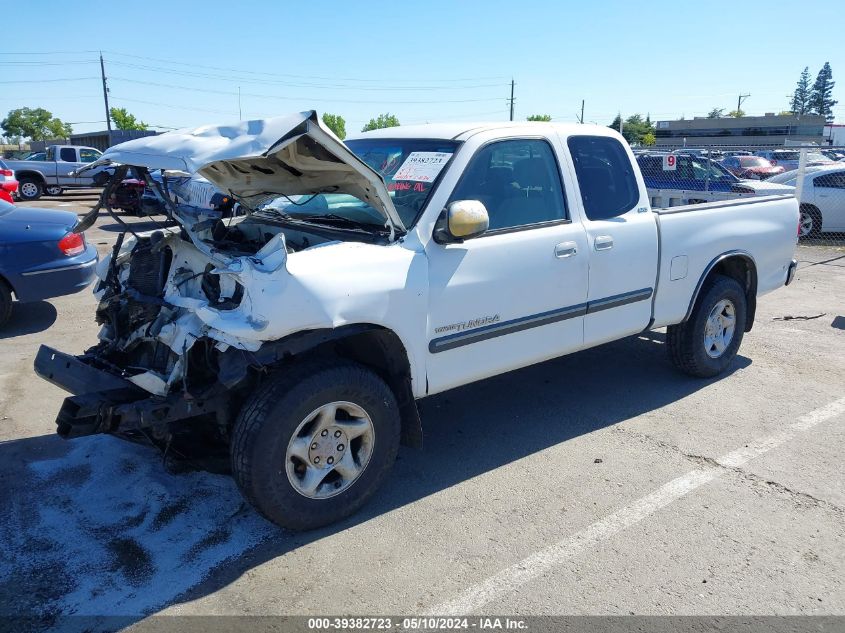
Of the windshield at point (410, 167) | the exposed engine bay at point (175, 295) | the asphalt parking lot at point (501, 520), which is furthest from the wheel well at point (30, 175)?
the windshield at point (410, 167)

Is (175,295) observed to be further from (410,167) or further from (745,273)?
(745,273)

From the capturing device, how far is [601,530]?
3588 mm

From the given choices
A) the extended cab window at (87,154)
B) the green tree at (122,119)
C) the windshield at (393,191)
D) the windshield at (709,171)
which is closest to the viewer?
the windshield at (393,191)

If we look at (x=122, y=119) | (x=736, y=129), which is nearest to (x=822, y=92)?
(x=736, y=129)

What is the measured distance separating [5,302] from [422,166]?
5.12m

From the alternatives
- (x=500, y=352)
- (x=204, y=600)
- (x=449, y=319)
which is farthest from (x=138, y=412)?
(x=500, y=352)

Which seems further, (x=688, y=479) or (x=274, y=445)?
(x=688, y=479)

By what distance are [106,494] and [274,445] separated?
53.0 inches

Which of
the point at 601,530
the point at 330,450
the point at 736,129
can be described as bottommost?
the point at 601,530

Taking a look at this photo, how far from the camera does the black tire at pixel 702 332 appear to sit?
5.47 meters

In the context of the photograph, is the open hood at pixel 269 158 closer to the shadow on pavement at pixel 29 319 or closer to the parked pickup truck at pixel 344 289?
the parked pickup truck at pixel 344 289

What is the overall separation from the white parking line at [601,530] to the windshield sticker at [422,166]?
2.10 meters

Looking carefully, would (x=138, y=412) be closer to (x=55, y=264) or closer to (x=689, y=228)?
(x=689, y=228)

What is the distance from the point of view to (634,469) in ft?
13.9
